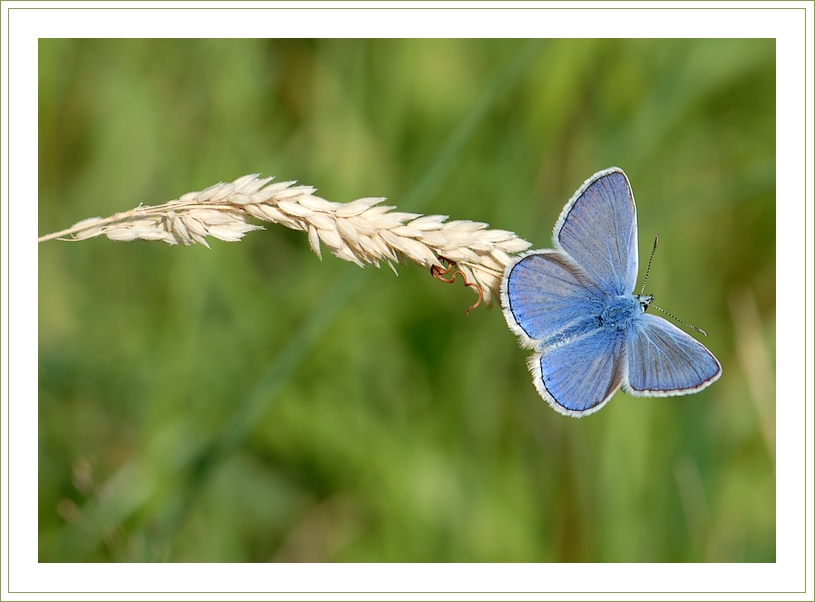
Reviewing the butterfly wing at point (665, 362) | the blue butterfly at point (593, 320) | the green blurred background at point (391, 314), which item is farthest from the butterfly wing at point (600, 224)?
the green blurred background at point (391, 314)

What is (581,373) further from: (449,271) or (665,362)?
(449,271)

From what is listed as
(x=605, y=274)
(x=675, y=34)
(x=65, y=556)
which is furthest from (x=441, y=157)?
(x=65, y=556)

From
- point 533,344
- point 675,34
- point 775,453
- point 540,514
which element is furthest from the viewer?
point 675,34

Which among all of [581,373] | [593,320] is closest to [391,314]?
[593,320]

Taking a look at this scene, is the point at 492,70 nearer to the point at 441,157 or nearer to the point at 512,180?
the point at 512,180

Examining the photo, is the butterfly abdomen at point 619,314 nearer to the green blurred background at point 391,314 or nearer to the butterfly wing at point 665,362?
the butterfly wing at point 665,362

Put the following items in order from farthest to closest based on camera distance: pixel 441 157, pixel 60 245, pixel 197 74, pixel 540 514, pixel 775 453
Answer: pixel 197 74
pixel 60 245
pixel 540 514
pixel 775 453
pixel 441 157

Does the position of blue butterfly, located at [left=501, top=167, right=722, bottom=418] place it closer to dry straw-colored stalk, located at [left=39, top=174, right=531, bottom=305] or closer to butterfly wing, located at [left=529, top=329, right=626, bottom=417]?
butterfly wing, located at [left=529, top=329, right=626, bottom=417]
